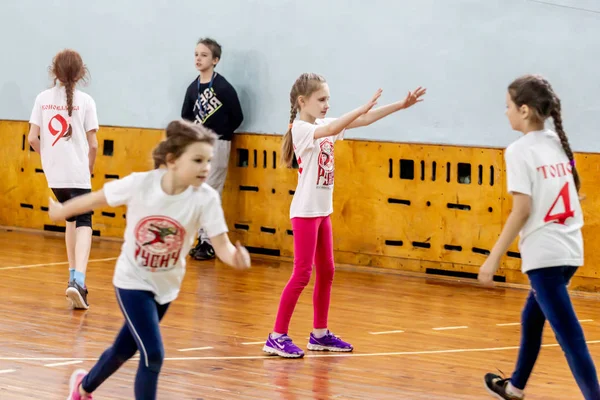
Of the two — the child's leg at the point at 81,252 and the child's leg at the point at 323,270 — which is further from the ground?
the child's leg at the point at 323,270

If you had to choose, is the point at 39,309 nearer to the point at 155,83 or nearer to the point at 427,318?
the point at 427,318

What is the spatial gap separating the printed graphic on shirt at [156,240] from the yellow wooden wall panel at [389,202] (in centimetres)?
475

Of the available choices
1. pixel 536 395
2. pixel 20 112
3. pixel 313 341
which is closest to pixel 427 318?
pixel 313 341

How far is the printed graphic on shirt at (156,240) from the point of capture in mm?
3617

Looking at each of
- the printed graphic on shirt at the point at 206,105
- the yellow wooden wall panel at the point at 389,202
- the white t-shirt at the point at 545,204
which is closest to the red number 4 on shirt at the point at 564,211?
the white t-shirt at the point at 545,204

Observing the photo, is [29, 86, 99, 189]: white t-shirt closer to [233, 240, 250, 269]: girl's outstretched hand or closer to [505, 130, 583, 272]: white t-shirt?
[233, 240, 250, 269]: girl's outstretched hand

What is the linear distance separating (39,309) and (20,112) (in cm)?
513

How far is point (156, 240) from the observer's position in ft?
11.9

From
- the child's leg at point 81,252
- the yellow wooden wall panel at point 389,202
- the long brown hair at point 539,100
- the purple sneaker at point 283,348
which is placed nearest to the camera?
the long brown hair at point 539,100

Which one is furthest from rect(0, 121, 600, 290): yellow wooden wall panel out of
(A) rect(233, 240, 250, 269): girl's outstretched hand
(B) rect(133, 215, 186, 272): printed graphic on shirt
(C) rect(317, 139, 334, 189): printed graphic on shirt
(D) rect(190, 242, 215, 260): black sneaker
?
(B) rect(133, 215, 186, 272): printed graphic on shirt

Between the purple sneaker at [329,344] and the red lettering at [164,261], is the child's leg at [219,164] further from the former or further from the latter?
the red lettering at [164,261]

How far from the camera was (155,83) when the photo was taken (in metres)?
10.1

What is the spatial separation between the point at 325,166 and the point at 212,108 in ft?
13.1

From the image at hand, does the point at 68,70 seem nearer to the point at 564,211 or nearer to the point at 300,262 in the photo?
the point at 300,262
